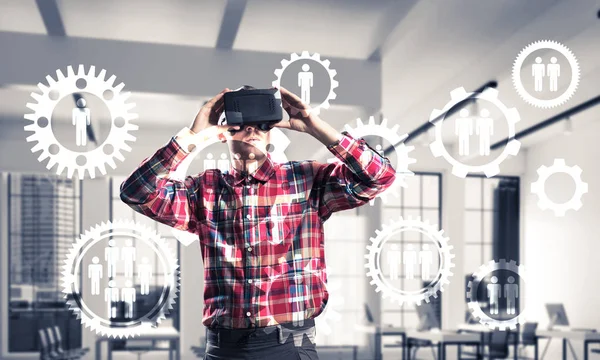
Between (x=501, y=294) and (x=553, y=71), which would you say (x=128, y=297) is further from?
(x=553, y=71)

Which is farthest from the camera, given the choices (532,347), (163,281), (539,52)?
(532,347)

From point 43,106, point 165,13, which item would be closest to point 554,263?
point 165,13

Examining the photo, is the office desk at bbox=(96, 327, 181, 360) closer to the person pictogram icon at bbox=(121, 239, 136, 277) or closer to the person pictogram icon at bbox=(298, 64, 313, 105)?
the person pictogram icon at bbox=(121, 239, 136, 277)

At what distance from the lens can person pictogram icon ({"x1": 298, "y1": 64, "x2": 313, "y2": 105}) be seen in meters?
2.68

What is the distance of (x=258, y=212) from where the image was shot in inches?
62.3

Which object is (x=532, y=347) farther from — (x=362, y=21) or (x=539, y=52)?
(x=362, y=21)

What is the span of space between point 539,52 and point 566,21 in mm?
235

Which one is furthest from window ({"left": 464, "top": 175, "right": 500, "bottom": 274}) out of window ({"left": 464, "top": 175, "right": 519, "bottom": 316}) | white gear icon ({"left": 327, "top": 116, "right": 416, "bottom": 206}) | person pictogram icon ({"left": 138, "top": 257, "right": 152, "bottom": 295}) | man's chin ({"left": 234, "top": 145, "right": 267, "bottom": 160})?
man's chin ({"left": 234, "top": 145, "right": 267, "bottom": 160})

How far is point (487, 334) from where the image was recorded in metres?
3.15

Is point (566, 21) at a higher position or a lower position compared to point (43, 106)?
higher

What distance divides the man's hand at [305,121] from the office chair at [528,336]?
2.14 meters

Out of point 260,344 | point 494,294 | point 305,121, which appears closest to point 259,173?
point 305,121

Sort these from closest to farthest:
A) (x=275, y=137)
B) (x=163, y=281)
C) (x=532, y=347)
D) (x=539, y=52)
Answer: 1. (x=275, y=137)
2. (x=163, y=281)
3. (x=539, y=52)
4. (x=532, y=347)

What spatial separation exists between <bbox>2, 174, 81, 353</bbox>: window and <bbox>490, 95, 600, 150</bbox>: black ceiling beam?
192 centimetres
